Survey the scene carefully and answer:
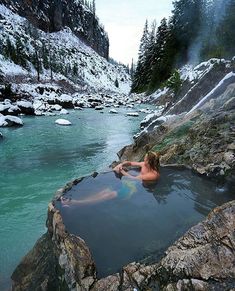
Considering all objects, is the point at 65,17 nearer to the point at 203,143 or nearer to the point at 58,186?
the point at 58,186

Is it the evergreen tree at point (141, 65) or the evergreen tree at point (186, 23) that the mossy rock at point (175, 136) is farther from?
the evergreen tree at point (141, 65)

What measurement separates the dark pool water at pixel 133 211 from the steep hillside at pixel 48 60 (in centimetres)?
4332

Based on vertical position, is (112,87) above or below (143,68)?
below

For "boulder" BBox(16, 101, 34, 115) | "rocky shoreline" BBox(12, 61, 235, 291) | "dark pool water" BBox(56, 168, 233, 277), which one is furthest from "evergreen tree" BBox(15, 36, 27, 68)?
"rocky shoreline" BBox(12, 61, 235, 291)

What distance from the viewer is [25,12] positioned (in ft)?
320

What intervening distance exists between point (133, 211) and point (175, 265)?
182cm

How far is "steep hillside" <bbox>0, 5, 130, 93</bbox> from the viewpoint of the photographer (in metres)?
60.8

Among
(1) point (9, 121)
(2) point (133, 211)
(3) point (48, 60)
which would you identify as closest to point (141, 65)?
(3) point (48, 60)

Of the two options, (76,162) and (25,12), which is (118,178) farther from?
(25,12)

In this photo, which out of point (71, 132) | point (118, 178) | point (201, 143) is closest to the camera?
point (118, 178)

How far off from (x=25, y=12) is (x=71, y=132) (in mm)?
88684

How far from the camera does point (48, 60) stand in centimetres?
7888

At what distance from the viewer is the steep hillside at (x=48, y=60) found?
6081 cm

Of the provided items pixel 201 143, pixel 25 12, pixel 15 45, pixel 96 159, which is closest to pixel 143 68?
pixel 15 45
